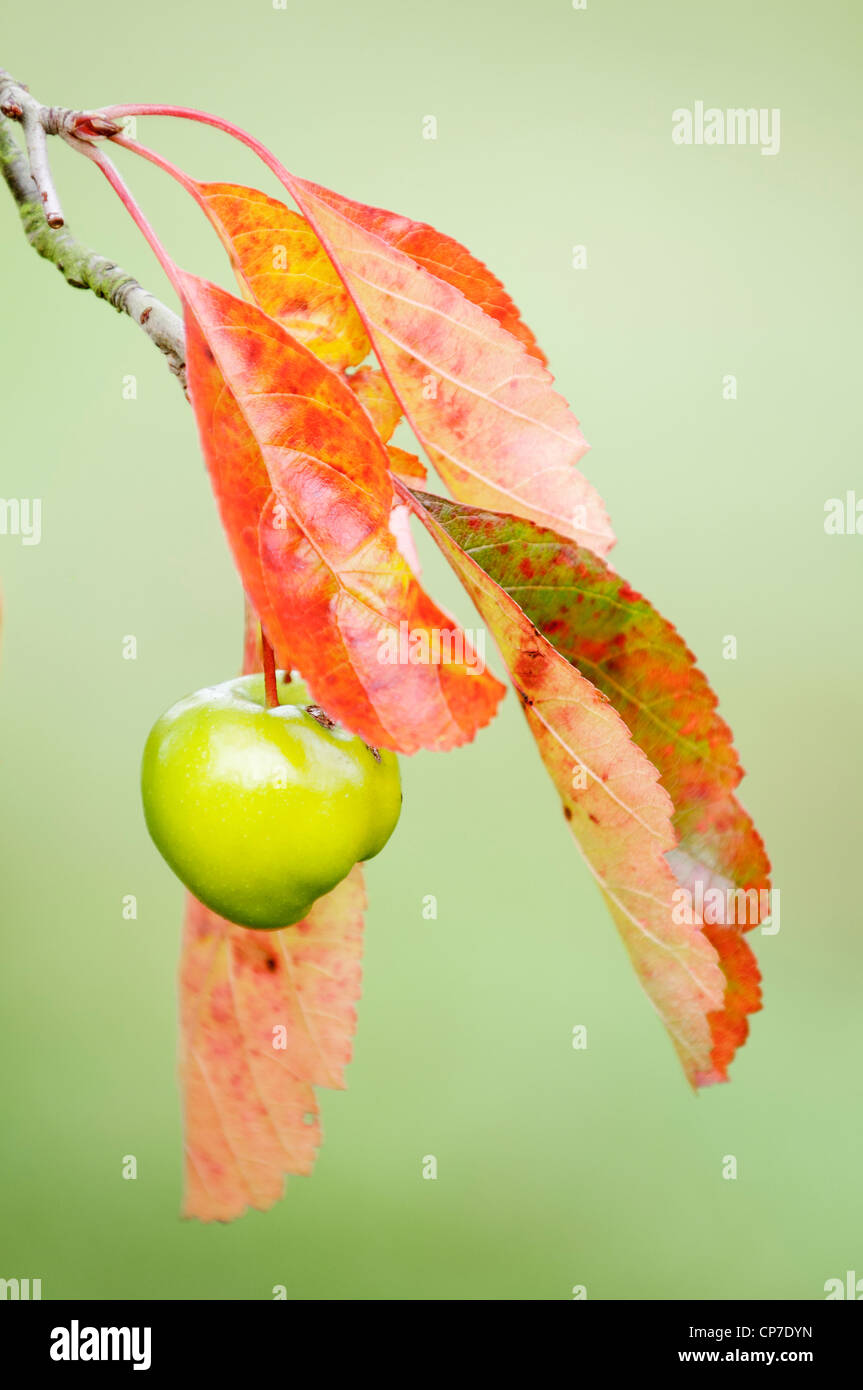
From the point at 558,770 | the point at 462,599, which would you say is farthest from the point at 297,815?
the point at 462,599

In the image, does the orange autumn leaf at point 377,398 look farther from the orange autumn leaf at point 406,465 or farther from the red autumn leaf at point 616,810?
the red autumn leaf at point 616,810

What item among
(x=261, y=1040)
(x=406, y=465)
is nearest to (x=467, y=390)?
(x=406, y=465)

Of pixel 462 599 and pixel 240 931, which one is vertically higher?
pixel 462 599

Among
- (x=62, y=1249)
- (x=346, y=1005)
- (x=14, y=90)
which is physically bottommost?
(x=62, y=1249)

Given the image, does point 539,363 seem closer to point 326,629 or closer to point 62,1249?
point 326,629

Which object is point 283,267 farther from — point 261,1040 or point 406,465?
point 261,1040

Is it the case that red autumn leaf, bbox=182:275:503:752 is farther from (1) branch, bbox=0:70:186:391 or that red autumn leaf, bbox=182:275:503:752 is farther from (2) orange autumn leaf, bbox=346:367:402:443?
(2) orange autumn leaf, bbox=346:367:402:443

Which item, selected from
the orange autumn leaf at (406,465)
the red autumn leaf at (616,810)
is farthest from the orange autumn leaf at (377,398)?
the red autumn leaf at (616,810)
